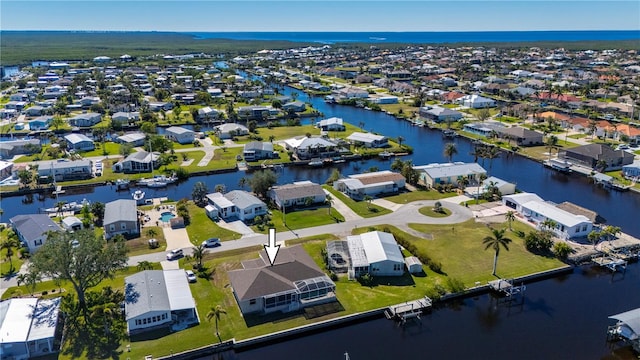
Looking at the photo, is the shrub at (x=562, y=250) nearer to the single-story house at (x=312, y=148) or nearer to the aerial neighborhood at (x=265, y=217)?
the aerial neighborhood at (x=265, y=217)

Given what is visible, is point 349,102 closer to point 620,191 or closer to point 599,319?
point 620,191

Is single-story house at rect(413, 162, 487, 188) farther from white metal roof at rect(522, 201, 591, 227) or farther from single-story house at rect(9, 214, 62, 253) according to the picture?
single-story house at rect(9, 214, 62, 253)

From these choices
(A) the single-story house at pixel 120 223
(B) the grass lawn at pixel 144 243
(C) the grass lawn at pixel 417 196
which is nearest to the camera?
(B) the grass lawn at pixel 144 243

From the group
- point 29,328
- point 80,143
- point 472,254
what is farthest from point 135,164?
point 472,254

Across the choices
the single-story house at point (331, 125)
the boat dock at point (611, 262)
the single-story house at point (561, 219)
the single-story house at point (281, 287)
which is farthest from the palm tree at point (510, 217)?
the single-story house at point (331, 125)

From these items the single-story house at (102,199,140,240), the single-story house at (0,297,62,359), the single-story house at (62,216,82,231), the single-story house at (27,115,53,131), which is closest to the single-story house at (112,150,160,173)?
the single-story house at (62,216,82,231)

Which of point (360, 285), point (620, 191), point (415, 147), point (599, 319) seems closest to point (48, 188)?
point (360, 285)
